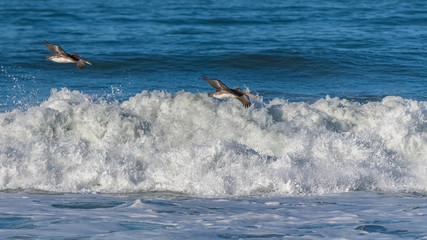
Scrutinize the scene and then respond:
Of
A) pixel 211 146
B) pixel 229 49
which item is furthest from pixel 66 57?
pixel 229 49

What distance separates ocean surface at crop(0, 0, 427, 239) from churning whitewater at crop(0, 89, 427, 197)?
0.02 meters

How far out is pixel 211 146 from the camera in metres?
8.83

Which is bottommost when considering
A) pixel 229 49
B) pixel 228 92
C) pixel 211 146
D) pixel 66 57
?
pixel 211 146

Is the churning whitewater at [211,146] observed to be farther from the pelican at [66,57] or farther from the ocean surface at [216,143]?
the pelican at [66,57]

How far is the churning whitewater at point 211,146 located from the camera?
8336 mm

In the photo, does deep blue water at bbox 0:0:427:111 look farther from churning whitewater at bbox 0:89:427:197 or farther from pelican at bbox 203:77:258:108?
pelican at bbox 203:77:258:108

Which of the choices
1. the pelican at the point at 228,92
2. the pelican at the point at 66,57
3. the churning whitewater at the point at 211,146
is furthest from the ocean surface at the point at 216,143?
the pelican at the point at 66,57

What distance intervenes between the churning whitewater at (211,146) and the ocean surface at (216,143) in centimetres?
2

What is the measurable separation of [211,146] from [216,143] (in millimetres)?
100

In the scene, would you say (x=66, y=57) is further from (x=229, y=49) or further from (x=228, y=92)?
(x=229, y=49)

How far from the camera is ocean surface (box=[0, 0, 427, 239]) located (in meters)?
6.91

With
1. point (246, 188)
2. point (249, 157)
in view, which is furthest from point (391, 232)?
point (249, 157)

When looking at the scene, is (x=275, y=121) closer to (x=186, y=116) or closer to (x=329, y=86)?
(x=186, y=116)

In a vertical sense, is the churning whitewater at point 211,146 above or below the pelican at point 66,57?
below
